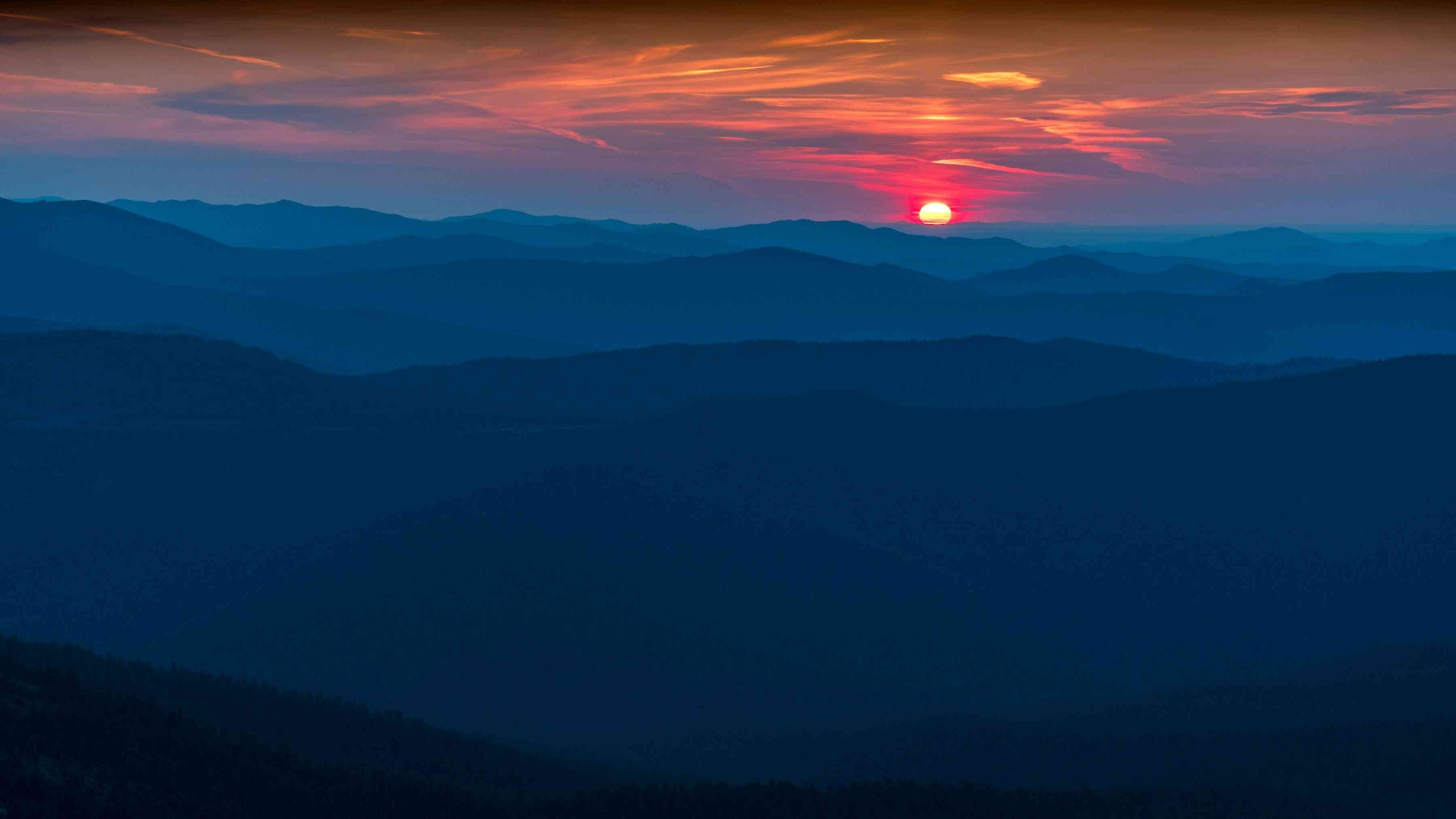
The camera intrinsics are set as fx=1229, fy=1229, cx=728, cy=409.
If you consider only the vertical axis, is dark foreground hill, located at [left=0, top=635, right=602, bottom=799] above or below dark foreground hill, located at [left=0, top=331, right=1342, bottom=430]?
below

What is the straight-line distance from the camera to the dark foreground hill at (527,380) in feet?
339

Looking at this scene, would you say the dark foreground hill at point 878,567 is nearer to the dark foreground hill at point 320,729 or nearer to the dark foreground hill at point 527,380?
the dark foreground hill at point 320,729

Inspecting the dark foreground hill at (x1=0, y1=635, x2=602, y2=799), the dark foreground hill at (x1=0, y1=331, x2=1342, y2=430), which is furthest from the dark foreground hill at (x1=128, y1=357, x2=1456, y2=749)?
the dark foreground hill at (x1=0, y1=331, x2=1342, y2=430)

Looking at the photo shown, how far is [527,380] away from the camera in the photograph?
5418 inches

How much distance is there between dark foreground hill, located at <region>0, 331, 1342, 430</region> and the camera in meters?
103

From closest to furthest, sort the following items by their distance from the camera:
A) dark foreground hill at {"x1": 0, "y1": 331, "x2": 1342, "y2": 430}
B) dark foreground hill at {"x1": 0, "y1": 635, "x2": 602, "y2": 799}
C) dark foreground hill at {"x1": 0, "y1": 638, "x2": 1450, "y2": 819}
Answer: dark foreground hill at {"x1": 0, "y1": 638, "x2": 1450, "y2": 819} < dark foreground hill at {"x1": 0, "y1": 635, "x2": 602, "y2": 799} < dark foreground hill at {"x1": 0, "y1": 331, "x2": 1342, "y2": 430}

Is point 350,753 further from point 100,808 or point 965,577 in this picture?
point 965,577

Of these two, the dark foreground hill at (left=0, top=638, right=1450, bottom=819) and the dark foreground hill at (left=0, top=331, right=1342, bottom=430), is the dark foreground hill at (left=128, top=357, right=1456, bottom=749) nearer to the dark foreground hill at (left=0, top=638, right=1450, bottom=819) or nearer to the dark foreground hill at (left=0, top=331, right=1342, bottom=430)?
the dark foreground hill at (left=0, top=638, right=1450, bottom=819)

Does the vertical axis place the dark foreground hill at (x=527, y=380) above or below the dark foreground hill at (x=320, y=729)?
above

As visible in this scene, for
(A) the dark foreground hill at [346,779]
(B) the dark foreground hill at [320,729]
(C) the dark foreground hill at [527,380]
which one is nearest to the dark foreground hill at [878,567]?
(B) the dark foreground hill at [320,729]

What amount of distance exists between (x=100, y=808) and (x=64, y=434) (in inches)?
2733

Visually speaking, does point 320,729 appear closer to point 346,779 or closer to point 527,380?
point 346,779

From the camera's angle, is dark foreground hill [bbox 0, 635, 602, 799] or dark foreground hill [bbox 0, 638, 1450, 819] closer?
dark foreground hill [bbox 0, 638, 1450, 819]

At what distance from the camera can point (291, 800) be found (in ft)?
107
